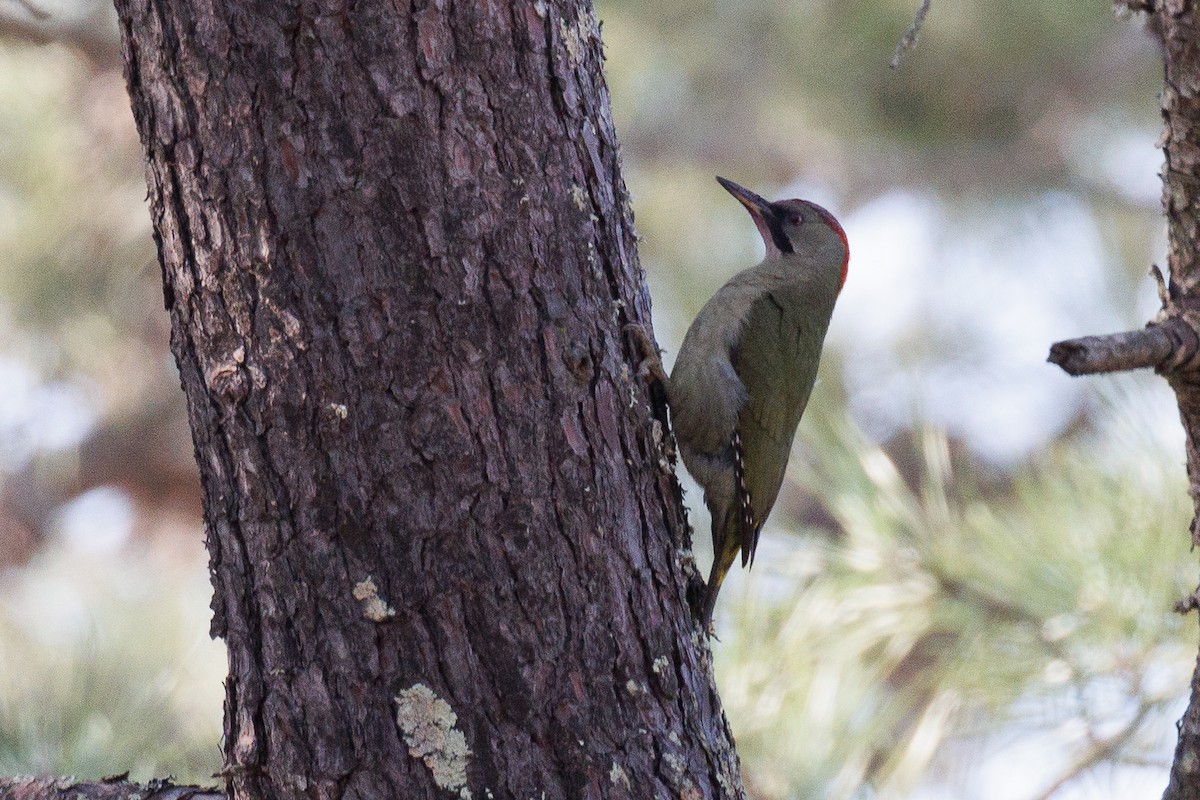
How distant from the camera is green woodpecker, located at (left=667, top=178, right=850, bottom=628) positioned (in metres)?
3.15

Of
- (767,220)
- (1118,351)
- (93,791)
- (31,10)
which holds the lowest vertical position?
(93,791)

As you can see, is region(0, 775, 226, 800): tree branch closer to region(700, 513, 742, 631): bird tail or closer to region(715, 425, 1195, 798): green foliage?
region(700, 513, 742, 631): bird tail

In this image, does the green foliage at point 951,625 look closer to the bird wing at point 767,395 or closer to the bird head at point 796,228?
the bird wing at point 767,395

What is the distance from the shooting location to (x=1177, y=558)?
10.5 ft

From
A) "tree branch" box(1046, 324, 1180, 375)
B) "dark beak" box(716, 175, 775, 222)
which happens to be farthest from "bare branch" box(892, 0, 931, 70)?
"dark beak" box(716, 175, 775, 222)

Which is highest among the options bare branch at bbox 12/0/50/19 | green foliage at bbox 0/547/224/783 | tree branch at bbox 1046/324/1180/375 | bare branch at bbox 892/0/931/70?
bare branch at bbox 12/0/50/19

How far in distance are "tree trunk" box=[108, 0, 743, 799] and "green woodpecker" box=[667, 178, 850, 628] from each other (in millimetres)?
1005

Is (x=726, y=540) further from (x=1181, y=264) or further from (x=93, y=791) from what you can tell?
(x=93, y=791)

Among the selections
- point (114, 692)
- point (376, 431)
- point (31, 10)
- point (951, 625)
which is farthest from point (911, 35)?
point (114, 692)

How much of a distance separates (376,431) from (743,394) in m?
1.54

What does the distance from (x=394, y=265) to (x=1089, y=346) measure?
3.35 feet

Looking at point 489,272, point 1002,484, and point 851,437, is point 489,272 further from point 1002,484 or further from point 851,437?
point 1002,484

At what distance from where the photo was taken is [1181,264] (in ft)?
7.19

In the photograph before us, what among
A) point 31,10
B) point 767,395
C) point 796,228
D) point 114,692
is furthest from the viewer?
point 796,228
